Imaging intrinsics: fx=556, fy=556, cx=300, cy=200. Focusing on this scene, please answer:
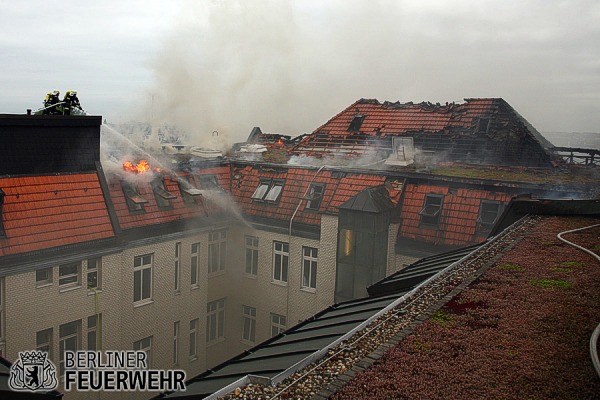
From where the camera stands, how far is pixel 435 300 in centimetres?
941

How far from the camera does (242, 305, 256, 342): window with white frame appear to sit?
2425cm

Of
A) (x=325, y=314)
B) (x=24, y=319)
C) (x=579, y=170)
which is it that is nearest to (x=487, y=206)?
(x=579, y=170)

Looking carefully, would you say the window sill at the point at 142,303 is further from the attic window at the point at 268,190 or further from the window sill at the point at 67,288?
the attic window at the point at 268,190

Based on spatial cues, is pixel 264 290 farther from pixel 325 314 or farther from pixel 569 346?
pixel 569 346

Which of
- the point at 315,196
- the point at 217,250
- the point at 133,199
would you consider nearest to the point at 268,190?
the point at 315,196

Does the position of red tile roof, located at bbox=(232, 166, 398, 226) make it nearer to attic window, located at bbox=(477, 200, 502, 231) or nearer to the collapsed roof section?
attic window, located at bbox=(477, 200, 502, 231)

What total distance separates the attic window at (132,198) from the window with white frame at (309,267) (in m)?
6.72

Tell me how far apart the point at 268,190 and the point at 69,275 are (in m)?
9.60

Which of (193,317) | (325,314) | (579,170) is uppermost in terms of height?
(579,170)

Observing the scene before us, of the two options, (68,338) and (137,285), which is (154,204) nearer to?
(137,285)

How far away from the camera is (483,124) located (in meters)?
29.6

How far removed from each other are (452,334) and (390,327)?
3.09 feet

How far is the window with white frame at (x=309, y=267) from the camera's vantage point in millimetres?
22672

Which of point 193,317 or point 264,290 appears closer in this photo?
point 193,317
